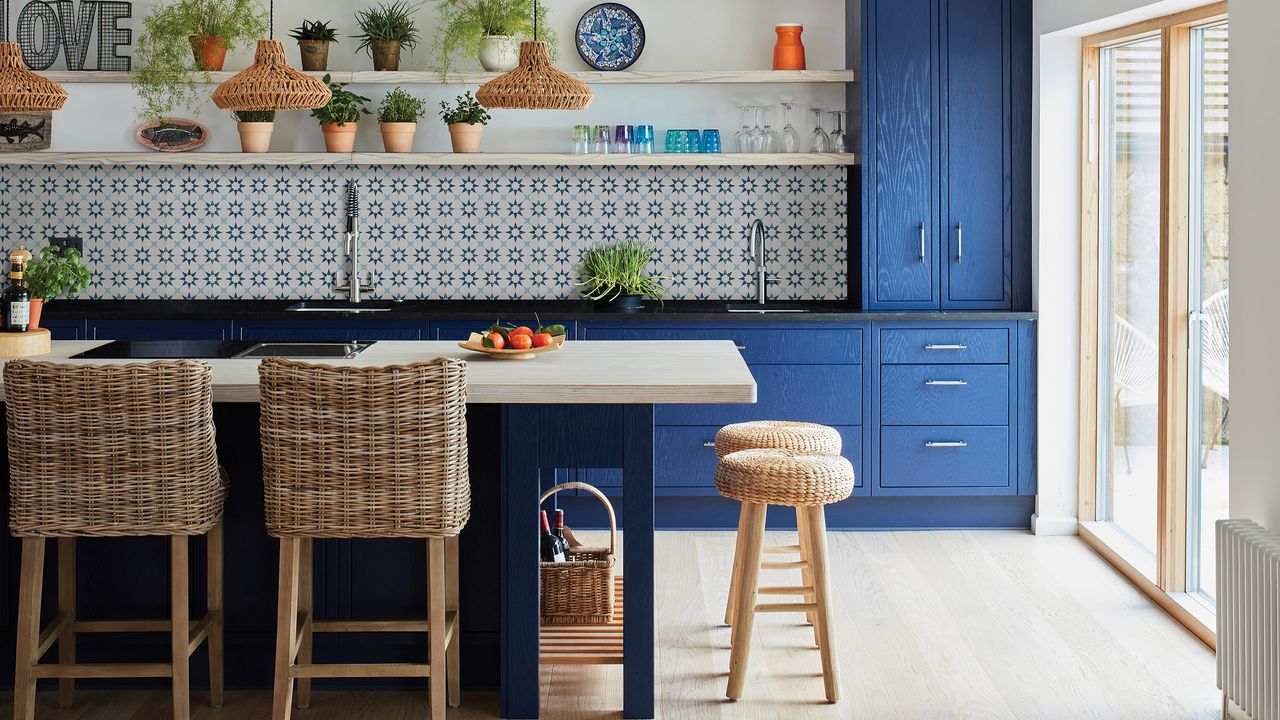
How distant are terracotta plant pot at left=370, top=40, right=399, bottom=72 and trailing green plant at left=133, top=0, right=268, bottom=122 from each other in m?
0.51

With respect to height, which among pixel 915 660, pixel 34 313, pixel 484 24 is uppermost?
pixel 484 24

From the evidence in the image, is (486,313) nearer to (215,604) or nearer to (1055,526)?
(215,604)

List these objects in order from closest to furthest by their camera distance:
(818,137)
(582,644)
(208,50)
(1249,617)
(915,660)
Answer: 1. (1249,617)
2. (582,644)
3. (915,660)
4. (208,50)
5. (818,137)

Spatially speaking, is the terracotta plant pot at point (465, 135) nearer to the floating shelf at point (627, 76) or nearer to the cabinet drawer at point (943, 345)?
the floating shelf at point (627, 76)

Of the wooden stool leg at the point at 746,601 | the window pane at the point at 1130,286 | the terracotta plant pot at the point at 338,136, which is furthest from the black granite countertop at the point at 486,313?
the wooden stool leg at the point at 746,601

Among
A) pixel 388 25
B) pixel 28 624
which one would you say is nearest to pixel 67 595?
pixel 28 624

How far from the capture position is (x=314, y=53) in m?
5.71

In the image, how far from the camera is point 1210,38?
4207mm

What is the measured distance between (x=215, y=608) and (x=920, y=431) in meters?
3.09

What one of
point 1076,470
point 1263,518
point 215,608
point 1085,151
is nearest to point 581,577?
point 215,608

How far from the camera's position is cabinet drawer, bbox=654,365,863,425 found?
17.8 feet

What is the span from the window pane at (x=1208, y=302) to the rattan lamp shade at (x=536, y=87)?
2.03m

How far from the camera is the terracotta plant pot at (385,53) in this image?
5.72m

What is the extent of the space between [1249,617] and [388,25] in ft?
13.9
